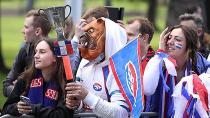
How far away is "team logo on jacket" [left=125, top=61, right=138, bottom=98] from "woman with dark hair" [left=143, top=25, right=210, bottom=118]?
59cm

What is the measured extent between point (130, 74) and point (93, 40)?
0.47 metres

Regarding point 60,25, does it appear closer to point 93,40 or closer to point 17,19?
point 93,40

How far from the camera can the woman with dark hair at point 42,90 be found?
6621mm

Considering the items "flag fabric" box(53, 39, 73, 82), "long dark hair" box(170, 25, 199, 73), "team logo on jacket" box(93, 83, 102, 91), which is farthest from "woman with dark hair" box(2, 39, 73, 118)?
"long dark hair" box(170, 25, 199, 73)

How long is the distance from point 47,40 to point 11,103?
0.70 m

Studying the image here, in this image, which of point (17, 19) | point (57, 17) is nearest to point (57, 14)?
point (57, 17)

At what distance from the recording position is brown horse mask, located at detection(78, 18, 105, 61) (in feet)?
21.8

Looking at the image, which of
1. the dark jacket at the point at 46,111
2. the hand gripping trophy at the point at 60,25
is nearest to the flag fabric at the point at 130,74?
the dark jacket at the point at 46,111

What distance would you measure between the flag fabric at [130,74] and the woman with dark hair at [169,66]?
581 mm

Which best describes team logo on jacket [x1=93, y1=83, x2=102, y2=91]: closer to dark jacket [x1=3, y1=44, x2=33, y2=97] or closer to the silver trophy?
the silver trophy

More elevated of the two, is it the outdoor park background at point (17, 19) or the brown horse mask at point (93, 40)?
the brown horse mask at point (93, 40)

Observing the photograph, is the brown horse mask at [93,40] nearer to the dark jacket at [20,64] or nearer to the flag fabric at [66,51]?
the flag fabric at [66,51]

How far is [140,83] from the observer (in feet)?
21.3

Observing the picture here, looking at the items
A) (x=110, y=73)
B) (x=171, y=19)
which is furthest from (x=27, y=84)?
(x=171, y=19)
